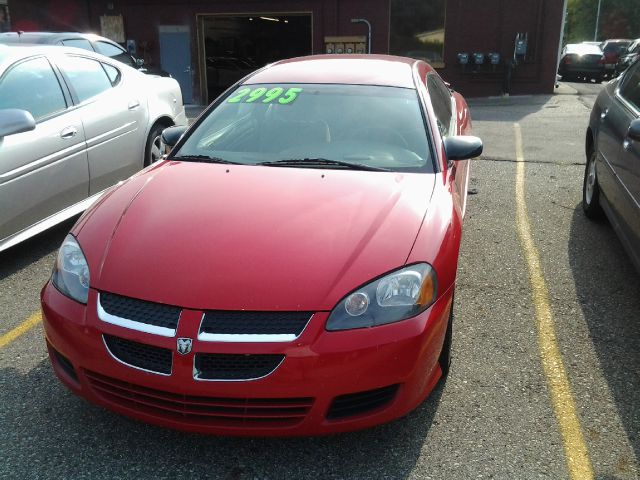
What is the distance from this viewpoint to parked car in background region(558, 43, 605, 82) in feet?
70.9

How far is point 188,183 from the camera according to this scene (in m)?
3.16

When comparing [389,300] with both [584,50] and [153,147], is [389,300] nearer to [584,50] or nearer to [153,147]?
[153,147]

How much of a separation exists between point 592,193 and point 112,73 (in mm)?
4434

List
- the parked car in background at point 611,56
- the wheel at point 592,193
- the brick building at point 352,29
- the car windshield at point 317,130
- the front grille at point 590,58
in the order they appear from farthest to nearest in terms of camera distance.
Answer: the parked car in background at point 611,56 → the front grille at point 590,58 → the brick building at point 352,29 → the wheel at point 592,193 → the car windshield at point 317,130

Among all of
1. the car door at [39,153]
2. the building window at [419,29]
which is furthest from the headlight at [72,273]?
the building window at [419,29]

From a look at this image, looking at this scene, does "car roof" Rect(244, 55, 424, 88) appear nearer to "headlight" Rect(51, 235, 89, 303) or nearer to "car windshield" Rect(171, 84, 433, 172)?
"car windshield" Rect(171, 84, 433, 172)

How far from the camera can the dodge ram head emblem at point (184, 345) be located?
223 cm

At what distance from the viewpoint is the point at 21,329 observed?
11.6 feet

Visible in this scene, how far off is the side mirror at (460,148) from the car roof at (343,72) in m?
0.62

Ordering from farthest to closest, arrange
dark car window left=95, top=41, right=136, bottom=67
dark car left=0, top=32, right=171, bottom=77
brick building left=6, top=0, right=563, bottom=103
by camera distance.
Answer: brick building left=6, top=0, right=563, bottom=103
dark car window left=95, top=41, right=136, bottom=67
dark car left=0, top=32, right=171, bottom=77

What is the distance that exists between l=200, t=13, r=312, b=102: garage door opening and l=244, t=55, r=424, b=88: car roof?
13382mm

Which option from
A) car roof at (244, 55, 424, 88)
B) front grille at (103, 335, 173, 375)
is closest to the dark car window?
car roof at (244, 55, 424, 88)

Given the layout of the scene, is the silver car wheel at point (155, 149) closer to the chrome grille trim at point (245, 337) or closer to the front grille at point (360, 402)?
the chrome grille trim at point (245, 337)

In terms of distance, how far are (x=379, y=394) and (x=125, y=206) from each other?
152 centimetres
